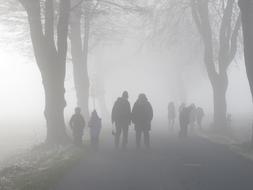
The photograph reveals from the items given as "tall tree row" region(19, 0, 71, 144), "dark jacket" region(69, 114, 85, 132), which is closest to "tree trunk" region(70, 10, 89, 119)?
"tall tree row" region(19, 0, 71, 144)

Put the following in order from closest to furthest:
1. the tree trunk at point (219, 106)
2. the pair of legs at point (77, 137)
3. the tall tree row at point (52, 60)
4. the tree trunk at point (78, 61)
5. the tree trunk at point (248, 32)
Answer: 1. the tree trunk at point (248, 32)
2. the pair of legs at point (77, 137)
3. the tall tree row at point (52, 60)
4. the tree trunk at point (219, 106)
5. the tree trunk at point (78, 61)

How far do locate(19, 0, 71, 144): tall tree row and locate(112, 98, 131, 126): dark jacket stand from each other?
13.2 ft

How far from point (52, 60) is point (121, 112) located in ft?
15.3

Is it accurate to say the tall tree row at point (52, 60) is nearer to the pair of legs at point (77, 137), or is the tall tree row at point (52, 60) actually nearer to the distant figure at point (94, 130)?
the pair of legs at point (77, 137)

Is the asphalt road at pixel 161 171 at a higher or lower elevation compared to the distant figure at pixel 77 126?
lower

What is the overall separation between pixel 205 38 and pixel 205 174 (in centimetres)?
2206

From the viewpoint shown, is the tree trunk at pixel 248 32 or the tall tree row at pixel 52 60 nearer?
the tree trunk at pixel 248 32

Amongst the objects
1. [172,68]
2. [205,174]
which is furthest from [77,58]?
[172,68]

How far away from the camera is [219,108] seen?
33562mm

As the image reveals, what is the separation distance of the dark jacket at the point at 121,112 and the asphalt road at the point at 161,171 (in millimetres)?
1631

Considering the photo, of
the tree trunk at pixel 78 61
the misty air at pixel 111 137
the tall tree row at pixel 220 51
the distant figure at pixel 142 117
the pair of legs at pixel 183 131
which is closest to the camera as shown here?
the misty air at pixel 111 137

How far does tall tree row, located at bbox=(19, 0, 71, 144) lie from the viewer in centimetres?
2272

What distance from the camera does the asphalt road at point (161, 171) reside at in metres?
11.2

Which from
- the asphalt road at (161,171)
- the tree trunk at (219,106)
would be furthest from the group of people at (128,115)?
the tree trunk at (219,106)
